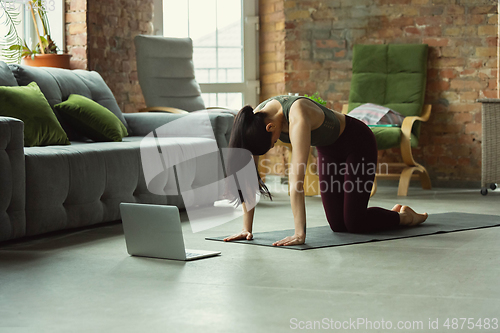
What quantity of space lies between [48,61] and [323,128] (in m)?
2.47

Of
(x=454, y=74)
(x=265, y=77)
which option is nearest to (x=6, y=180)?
(x=265, y=77)

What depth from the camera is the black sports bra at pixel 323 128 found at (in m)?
2.54

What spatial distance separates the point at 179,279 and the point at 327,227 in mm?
1237

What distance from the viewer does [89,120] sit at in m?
3.41

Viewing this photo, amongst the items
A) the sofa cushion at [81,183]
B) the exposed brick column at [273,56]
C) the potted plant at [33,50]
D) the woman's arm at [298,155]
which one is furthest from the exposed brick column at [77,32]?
the woman's arm at [298,155]

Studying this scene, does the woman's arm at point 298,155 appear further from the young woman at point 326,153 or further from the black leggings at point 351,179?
the black leggings at point 351,179

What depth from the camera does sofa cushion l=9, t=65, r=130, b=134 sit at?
3.39m

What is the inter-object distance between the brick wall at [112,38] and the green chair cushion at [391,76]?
1.87m

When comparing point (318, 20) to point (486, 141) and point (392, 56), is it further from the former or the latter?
point (486, 141)

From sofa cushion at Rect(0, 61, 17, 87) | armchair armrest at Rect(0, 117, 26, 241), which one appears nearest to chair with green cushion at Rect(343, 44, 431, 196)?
sofa cushion at Rect(0, 61, 17, 87)

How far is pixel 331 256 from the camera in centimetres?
234

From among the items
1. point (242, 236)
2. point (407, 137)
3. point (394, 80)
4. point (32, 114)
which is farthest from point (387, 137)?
point (32, 114)

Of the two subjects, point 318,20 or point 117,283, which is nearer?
point 117,283

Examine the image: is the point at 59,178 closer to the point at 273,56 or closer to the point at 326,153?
→ the point at 326,153
